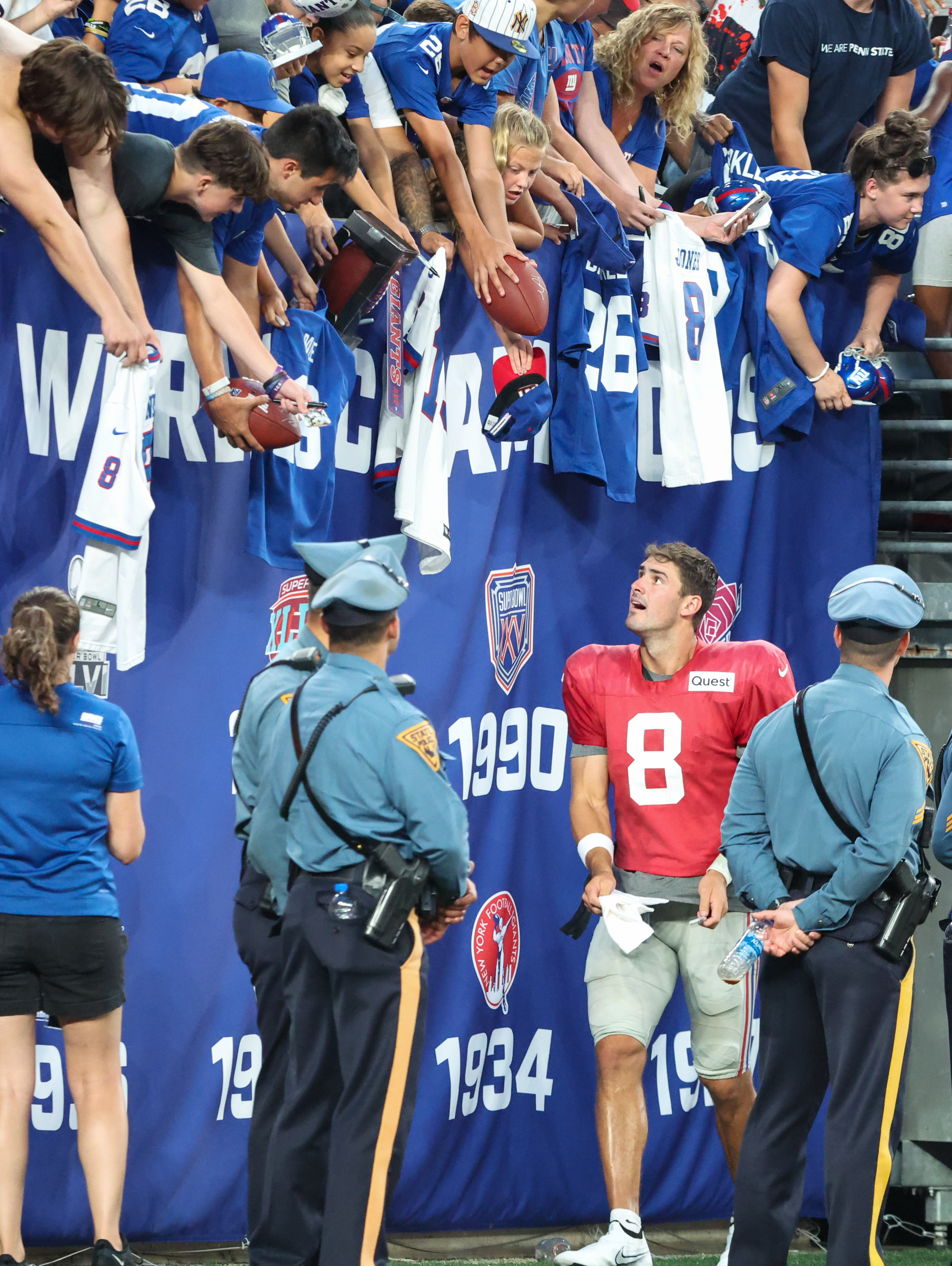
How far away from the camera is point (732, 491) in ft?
18.5

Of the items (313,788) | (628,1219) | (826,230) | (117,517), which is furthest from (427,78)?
(628,1219)

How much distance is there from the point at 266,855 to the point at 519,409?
2056 millimetres

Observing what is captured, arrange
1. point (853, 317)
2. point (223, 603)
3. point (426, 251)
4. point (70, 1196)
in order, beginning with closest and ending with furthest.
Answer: point (70, 1196)
point (223, 603)
point (426, 251)
point (853, 317)

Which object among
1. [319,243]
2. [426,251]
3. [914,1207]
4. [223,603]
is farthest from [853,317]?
[914,1207]

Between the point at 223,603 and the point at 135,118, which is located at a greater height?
the point at 135,118

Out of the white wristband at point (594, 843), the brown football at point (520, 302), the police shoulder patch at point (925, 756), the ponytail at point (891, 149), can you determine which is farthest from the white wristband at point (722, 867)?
the ponytail at point (891, 149)

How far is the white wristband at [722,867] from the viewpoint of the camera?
4.26 metres

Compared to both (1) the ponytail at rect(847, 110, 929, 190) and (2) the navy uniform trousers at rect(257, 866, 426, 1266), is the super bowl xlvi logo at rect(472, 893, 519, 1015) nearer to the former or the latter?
(2) the navy uniform trousers at rect(257, 866, 426, 1266)

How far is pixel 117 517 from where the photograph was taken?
399cm

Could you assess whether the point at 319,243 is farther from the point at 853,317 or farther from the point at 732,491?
the point at 853,317

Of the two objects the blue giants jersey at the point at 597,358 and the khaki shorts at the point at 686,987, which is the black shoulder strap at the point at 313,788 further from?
the blue giants jersey at the point at 597,358

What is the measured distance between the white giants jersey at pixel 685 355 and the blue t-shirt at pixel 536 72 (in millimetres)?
626

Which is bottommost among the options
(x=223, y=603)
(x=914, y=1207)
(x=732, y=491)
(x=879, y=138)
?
(x=914, y=1207)

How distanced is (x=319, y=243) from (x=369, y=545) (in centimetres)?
161
